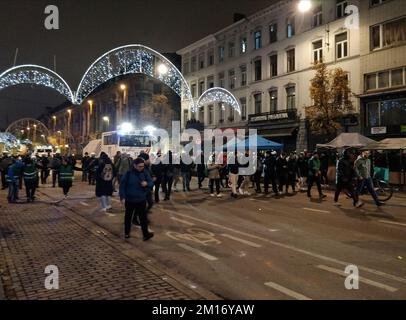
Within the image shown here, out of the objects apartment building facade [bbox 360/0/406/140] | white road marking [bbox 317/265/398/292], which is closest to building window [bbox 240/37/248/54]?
apartment building facade [bbox 360/0/406/140]

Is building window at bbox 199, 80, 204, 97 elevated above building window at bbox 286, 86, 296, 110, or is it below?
above

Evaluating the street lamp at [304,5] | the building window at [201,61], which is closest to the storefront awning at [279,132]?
the street lamp at [304,5]

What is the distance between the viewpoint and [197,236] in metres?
9.56

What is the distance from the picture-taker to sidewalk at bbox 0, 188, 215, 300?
5.57m

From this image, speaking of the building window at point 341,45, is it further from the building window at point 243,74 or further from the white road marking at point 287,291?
the white road marking at point 287,291

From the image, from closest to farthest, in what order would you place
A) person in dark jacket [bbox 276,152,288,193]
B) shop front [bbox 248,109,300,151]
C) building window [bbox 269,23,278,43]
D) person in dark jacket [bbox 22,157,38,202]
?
person in dark jacket [bbox 22,157,38,202], person in dark jacket [bbox 276,152,288,193], shop front [bbox 248,109,300,151], building window [bbox 269,23,278,43]

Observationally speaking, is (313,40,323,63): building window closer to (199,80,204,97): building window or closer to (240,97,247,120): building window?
(240,97,247,120): building window

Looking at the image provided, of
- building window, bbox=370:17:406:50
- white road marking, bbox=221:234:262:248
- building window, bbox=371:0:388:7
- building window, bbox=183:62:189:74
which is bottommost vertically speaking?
white road marking, bbox=221:234:262:248

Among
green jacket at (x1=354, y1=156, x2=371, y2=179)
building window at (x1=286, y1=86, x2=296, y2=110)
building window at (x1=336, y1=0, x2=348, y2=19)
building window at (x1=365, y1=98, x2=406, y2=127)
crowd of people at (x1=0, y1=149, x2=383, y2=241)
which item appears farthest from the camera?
building window at (x1=286, y1=86, x2=296, y2=110)

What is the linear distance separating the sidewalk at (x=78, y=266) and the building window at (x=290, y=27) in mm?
28930

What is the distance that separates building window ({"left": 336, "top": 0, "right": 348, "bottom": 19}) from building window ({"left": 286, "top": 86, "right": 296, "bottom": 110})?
6490 mm

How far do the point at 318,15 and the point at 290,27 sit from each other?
10.5ft

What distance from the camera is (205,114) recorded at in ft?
157

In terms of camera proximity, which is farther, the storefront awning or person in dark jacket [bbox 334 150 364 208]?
the storefront awning
